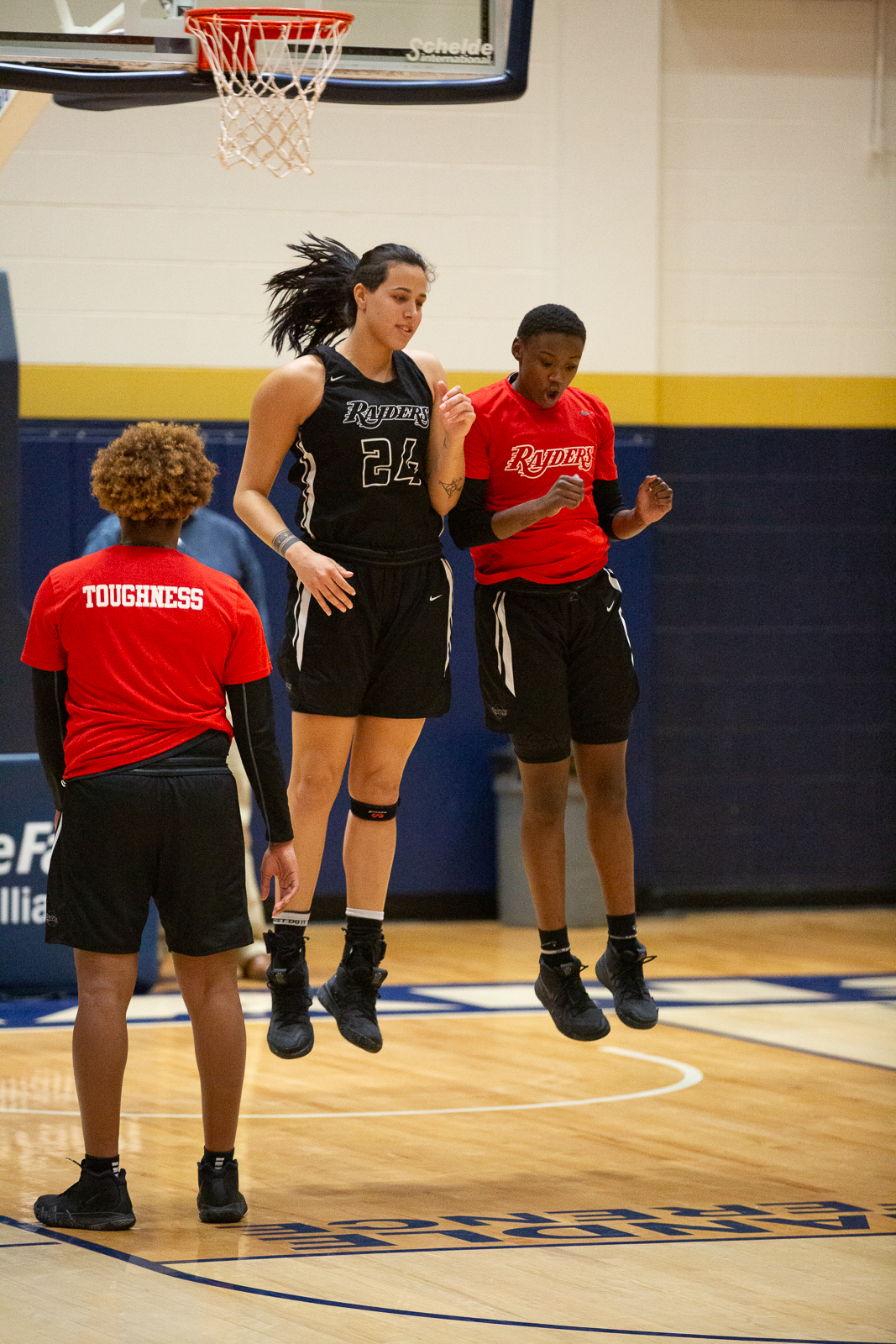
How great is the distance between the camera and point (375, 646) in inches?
194

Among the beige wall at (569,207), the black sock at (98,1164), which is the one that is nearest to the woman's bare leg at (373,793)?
the black sock at (98,1164)

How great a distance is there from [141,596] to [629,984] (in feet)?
5.97

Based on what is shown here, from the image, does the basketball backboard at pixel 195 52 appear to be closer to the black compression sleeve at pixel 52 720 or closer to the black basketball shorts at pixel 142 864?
the black compression sleeve at pixel 52 720

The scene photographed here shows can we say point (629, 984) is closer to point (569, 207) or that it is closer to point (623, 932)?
point (623, 932)

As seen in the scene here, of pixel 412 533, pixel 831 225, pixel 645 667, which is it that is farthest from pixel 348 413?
pixel 831 225

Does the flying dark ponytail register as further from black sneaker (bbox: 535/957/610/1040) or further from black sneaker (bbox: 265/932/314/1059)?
black sneaker (bbox: 535/957/610/1040)

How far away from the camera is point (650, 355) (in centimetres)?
1060

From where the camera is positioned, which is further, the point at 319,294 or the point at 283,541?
the point at 319,294

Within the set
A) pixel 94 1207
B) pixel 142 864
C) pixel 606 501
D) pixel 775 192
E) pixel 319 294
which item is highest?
pixel 775 192

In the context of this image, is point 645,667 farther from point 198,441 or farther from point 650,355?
point 198,441

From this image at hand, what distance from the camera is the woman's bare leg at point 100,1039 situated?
444cm

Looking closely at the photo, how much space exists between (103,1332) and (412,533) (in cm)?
221

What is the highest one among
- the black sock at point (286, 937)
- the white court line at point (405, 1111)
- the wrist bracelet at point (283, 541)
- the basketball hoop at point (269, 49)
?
the basketball hoop at point (269, 49)

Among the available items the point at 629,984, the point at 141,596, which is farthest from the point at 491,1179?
the point at 141,596
